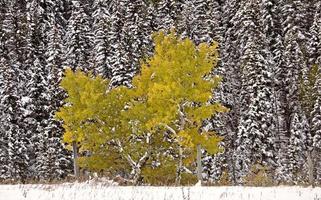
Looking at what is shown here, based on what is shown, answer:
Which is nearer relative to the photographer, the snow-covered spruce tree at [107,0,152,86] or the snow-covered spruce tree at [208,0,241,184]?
the snow-covered spruce tree at [107,0,152,86]

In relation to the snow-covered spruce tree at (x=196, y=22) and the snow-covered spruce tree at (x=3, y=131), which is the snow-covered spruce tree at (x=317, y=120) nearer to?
the snow-covered spruce tree at (x=196, y=22)

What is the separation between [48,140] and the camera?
6194 centimetres

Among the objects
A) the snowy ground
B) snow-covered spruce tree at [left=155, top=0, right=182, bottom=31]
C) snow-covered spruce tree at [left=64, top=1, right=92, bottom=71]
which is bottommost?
the snowy ground

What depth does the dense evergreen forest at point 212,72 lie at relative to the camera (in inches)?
2422

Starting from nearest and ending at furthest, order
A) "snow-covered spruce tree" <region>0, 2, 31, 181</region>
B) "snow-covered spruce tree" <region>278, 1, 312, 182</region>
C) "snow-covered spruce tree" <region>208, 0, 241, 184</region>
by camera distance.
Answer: "snow-covered spruce tree" <region>0, 2, 31, 181</region>, "snow-covered spruce tree" <region>208, 0, 241, 184</region>, "snow-covered spruce tree" <region>278, 1, 312, 182</region>

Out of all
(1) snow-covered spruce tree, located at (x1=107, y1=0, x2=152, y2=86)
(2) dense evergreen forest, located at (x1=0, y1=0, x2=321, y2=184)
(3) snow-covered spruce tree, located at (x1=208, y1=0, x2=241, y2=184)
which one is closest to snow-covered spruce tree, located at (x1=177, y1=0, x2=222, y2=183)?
(2) dense evergreen forest, located at (x1=0, y1=0, x2=321, y2=184)

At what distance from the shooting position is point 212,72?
2734 inches

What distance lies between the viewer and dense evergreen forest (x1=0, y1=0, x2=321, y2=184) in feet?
202

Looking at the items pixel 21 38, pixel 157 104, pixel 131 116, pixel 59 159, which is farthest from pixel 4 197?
pixel 21 38

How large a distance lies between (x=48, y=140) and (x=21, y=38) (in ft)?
98.0

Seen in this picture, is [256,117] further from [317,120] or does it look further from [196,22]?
[196,22]

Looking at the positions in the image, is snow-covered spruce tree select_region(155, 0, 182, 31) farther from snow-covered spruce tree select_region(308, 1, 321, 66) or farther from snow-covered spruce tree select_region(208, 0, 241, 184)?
snow-covered spruce tree select_region(308, 1, 321, 66)

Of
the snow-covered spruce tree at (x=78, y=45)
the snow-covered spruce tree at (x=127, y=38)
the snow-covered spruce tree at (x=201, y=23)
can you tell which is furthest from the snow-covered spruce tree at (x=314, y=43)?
the snow-covered spruce tree at (x=78, y=45)

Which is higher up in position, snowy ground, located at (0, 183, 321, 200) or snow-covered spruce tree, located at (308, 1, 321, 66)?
snow-covered spruce tree, located at (308, 1, 321, 66)
